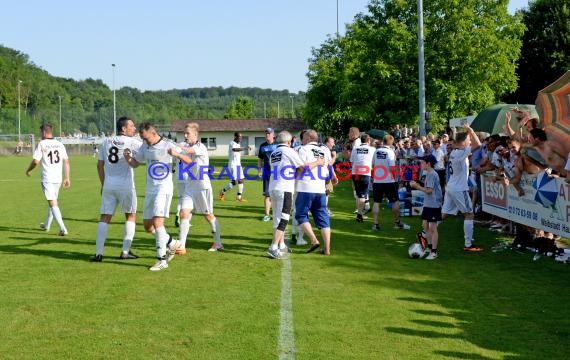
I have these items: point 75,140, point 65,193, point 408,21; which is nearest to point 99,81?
point 75,140

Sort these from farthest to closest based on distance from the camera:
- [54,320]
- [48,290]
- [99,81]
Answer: [99,81] → [48,290] → [54,320]

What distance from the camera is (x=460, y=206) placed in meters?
10.2

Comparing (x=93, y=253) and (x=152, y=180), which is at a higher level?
(x=152, y=180)

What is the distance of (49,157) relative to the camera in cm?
1191

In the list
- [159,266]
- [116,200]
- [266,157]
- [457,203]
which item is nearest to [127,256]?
[116,200]

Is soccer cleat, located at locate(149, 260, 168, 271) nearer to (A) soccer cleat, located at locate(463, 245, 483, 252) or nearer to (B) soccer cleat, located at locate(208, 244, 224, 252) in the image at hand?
(B) soccer cleat, located at locate(208, 244, 224, 252)

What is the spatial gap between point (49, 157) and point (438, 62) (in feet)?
87.9

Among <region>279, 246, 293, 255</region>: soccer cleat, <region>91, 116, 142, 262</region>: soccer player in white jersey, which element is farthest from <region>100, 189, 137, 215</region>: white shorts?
<region>279, 246, 293, 255</region>: soccer cleat

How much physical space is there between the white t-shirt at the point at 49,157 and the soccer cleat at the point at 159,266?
4.45 metres

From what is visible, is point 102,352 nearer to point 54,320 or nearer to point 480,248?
point 54,320

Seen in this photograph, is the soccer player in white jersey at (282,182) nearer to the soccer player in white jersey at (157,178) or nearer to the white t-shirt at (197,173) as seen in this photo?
the white t-shirt at (197,173)

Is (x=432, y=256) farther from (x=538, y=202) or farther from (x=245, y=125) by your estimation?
(x=245, y=125)

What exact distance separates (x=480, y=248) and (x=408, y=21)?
2848cm

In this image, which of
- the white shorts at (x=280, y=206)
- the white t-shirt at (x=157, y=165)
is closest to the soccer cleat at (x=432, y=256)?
the white shorts at (x=280, y=206)
